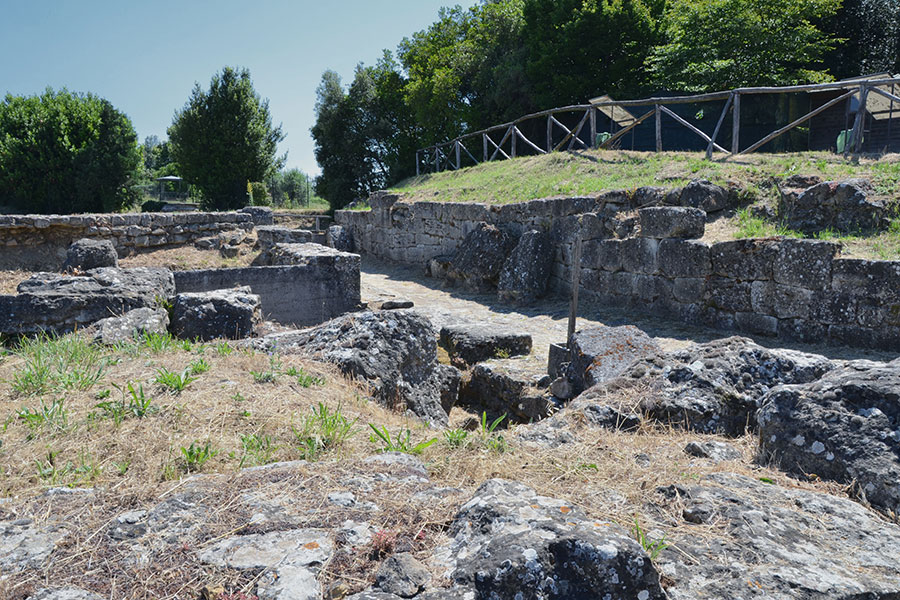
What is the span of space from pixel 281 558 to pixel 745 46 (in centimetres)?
2442

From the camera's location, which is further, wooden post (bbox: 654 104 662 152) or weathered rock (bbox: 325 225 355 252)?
weathered rock (bbox: 325 225 355 252)

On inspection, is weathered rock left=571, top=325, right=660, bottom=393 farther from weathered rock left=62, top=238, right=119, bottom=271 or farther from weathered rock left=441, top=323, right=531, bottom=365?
weathered rock left=62, top=238, right=119, bottom=271

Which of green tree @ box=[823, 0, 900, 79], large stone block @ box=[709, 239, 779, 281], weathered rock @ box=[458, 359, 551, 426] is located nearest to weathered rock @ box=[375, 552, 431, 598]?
weathered rock @ box=[458, 359, 551, 426]

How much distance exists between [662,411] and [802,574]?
98.3 inches

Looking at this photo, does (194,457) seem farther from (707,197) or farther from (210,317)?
(707,197)

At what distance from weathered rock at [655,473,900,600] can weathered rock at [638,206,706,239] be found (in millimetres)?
7335

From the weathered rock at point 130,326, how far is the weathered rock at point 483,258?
24.0ft

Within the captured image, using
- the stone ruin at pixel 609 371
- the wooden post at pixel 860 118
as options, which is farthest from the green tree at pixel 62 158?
the wooden post at pixel 860 118

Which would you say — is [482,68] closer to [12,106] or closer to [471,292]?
[471,292]

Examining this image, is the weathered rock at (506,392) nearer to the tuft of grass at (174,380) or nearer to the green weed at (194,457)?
the tuft of grass at (174,380)

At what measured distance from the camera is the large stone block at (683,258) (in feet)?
29.8

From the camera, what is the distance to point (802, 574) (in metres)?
2.01

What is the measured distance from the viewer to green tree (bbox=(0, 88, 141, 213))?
25.8 metres

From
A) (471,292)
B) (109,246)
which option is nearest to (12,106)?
(109,246)
